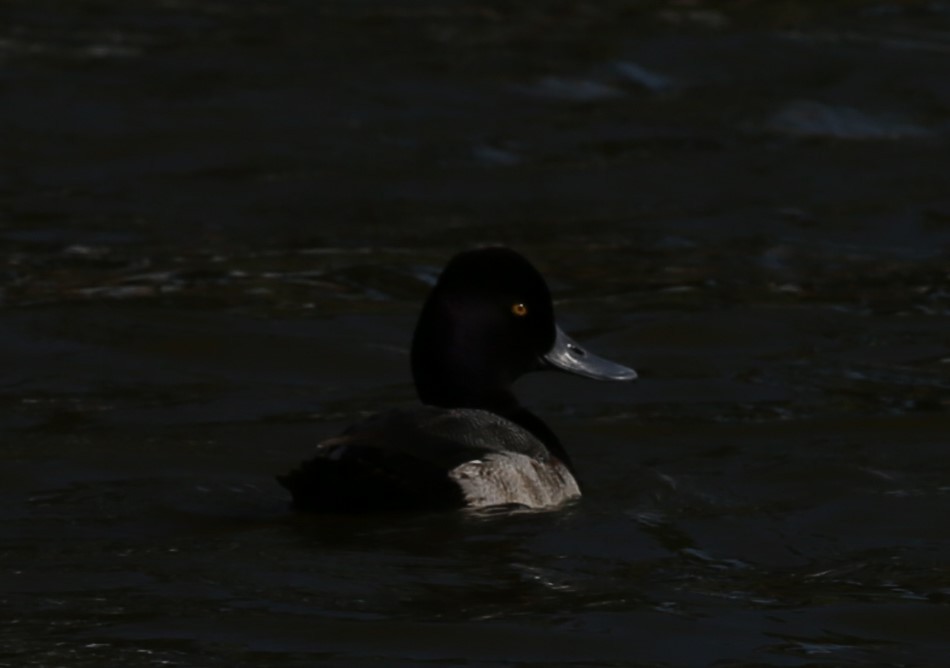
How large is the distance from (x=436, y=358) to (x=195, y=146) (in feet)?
24.7

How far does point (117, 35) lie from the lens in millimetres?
17844

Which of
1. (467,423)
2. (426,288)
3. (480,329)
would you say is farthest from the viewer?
(426,288)

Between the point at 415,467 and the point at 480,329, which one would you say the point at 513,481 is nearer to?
the point at 415,467

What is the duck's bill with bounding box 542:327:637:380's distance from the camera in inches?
325

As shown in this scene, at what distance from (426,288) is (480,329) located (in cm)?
385

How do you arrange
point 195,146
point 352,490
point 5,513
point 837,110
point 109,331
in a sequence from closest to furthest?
point 352,490 < point 5,513 < point 109,331 < point 195,146 < point 837,110

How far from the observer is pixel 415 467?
7.07 metres

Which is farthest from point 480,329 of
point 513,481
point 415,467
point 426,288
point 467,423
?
point 426,288

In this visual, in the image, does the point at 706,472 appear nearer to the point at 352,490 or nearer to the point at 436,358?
the point at 436,358

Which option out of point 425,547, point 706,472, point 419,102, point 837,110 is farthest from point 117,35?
point 425,547

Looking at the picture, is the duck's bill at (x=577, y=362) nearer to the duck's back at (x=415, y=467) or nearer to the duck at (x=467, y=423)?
the duck at (x=467, y=423)

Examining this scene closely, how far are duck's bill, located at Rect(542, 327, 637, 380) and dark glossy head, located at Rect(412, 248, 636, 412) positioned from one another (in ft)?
0.46

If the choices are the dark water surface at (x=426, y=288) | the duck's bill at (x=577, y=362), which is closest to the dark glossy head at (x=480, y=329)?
the duck's bill at (x=577, y=362)

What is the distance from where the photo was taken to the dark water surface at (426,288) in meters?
6.56
